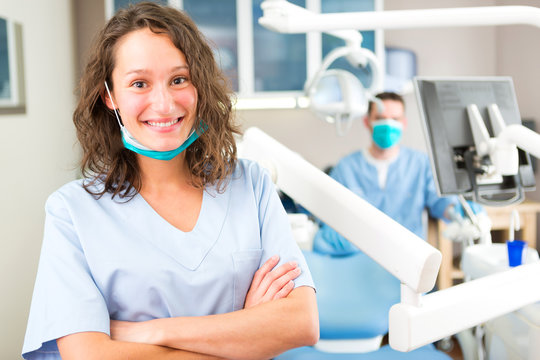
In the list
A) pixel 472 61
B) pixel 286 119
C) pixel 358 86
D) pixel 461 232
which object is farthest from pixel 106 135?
pixel 472 61

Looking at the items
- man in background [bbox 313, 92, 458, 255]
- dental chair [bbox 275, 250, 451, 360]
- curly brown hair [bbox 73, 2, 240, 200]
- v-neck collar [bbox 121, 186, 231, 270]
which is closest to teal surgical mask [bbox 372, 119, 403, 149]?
man in background [bbox 313, 92, 458, 255]

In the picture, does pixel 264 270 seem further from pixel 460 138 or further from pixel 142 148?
pixel 460 138

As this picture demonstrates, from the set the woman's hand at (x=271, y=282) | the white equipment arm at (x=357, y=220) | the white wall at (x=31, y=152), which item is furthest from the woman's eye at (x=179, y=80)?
the white wall at (x=31, y=152)

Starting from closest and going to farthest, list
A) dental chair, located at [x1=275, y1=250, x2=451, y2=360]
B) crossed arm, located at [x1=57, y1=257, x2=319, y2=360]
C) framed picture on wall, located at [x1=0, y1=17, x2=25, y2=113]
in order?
crossed arm, located at [x1=57, y1=257, x2=319, y2=360] < dental chair, located at [x1=275, y1=250, x2=451, y2=360] < framed picture on wall, located at [x1=0, y1=17, x2=25, y2=113]

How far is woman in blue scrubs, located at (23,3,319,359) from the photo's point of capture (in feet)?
2.94

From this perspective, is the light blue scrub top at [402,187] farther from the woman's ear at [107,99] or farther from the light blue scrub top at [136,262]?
the woman's ear at [107,99]

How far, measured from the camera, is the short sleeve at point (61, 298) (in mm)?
888

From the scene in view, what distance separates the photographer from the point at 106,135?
3.52 feet

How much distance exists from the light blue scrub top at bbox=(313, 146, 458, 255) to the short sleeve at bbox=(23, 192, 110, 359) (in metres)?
1.63

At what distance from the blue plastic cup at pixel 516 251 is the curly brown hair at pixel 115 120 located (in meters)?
0.64

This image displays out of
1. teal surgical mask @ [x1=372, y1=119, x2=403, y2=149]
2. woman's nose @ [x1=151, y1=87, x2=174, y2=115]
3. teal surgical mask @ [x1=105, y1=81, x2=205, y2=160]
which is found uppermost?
woman's nose @ [x1=151, y1=87, x2=174, y2=115]

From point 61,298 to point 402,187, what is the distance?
2.01m

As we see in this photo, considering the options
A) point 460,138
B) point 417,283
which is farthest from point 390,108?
point 417,283

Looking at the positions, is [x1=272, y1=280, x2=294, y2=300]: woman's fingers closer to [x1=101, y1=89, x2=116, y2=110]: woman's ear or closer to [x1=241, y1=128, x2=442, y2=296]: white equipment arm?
[x1=241, y1=128, x2=442, y2=296]: white equipment arm
